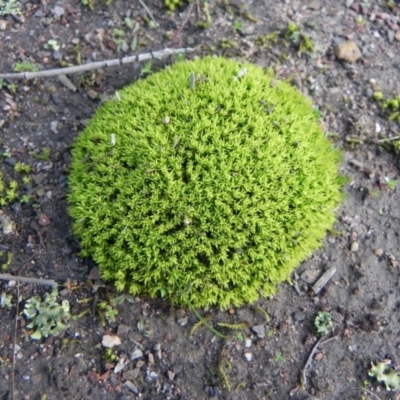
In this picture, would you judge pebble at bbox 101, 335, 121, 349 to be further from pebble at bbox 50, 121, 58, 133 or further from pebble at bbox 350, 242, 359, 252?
pebble at bbox 350, 242, 359, 252

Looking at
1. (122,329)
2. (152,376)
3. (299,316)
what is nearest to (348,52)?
(299,316)

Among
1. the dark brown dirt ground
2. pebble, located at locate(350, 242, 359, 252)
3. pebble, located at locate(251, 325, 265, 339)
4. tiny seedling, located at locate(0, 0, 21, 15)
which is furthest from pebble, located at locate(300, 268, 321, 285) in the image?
tiny seedling, located at locate(0, 0, 21, 15)

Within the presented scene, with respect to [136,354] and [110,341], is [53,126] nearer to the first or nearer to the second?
[110,341]

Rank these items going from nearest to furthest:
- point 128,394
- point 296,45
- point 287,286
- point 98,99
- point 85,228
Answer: point 128,394
point 85,228
point 287,286
point 98,99
point 296,45

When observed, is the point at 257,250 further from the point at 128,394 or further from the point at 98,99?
the point at 98,99

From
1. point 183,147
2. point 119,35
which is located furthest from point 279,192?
point 119,35

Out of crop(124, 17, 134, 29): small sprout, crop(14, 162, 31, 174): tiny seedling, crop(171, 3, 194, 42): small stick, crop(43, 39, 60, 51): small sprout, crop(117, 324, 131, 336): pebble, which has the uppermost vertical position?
crop(171, 3, 194, 42): small stick

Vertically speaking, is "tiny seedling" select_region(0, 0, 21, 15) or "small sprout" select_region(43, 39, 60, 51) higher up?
"tiny seedling" select_region(0, 0, 21, 15)
